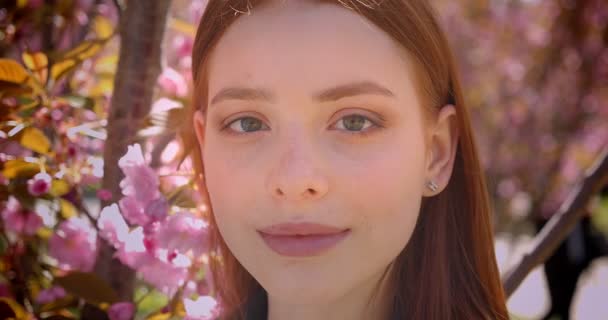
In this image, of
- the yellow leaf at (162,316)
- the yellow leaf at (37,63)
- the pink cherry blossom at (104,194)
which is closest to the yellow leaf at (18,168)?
the pink cherry blossom at (104,194)

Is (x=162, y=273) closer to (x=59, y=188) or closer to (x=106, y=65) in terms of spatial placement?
(x=59, y=188)

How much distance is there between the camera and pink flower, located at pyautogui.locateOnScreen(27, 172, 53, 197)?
1.29m

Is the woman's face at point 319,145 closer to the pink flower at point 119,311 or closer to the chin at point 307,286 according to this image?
the chin at point 307,286

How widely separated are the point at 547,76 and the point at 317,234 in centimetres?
337

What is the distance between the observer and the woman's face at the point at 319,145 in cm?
→ 103

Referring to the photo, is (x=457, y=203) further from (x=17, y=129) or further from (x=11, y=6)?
(x=11, y=6)

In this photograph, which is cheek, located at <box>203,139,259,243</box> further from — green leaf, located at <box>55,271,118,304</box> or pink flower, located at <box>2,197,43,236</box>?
pink flower, located at <box>2,197,43,236</box>

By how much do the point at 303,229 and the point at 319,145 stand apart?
12 centimetres

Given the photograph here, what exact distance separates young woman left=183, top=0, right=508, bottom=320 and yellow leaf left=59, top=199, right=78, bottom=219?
1.49 feet

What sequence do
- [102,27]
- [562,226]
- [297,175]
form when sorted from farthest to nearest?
[102,27] < [562,226] < [297,175]

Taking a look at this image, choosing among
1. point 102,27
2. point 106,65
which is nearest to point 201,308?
point 106,65

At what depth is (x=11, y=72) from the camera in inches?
52.4

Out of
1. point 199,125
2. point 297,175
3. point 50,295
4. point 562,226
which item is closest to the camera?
point 297,175

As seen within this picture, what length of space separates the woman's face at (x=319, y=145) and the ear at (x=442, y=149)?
0.18ft
